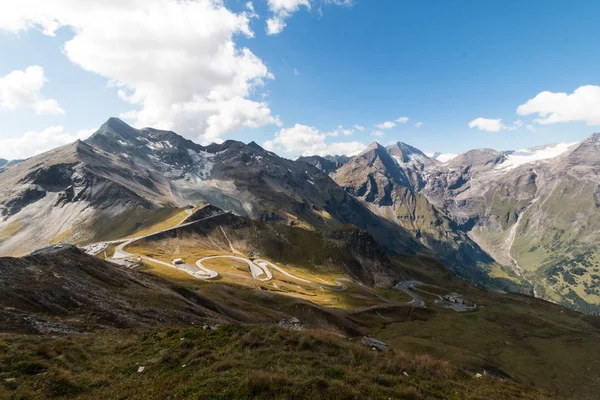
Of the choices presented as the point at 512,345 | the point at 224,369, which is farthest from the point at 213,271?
the point at 224,369

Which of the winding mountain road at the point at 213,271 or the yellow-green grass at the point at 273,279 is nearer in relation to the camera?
the yellow-green grass at the point at 273,279

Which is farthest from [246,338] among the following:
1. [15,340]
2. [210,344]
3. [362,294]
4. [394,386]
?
[362,294]

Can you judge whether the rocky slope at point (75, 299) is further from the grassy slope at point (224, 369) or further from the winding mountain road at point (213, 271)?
the winding mountain road at point (213, 271)

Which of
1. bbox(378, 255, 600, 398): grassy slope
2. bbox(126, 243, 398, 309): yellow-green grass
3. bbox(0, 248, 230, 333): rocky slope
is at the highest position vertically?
bbox(0, 248, 230, 333): rocky slope

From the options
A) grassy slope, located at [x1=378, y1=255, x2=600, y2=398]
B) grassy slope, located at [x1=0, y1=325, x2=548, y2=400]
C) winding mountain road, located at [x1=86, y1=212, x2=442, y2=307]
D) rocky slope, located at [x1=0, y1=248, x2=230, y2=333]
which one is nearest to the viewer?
grassy slope, located at [x1=0, y1=325, x2=548, y2=400]

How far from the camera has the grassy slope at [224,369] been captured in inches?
719

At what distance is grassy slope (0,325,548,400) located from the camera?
59.9 feet

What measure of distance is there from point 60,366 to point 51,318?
1670 cm

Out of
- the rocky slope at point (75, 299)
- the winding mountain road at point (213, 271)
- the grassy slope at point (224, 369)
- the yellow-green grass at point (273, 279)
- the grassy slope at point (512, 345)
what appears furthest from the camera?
the winding mountain road at point (213, 271)

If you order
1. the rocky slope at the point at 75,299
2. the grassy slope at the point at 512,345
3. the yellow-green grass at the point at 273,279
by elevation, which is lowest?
the grassy slope at the point at 512,345

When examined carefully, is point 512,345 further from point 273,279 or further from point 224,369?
point 224,369

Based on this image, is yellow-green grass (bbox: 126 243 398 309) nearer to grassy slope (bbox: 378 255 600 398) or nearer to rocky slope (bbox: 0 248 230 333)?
grassy slope (bbox: 378 255 600 398)

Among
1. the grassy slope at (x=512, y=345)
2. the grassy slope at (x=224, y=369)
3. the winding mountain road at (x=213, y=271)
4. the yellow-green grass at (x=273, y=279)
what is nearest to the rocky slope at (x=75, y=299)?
→ the grassy slope at (x=224, y=369)

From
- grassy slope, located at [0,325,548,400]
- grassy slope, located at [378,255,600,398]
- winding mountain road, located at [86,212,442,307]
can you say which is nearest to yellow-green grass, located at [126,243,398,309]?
winding mountain road, located at [86,212,442,307]
